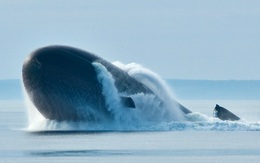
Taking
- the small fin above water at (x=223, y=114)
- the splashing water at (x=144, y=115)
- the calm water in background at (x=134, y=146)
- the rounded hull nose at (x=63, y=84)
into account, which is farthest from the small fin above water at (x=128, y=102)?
the small fin above water at (x=223, y=114)

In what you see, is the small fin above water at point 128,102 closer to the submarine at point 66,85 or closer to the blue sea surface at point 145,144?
the submarine at point 66,85

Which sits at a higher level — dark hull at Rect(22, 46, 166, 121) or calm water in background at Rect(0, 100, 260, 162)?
dark hull at Rect(22, 46, 166, 121)

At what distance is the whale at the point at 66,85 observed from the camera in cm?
8500

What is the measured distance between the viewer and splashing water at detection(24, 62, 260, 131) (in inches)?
3472

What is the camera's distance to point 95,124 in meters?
87.7

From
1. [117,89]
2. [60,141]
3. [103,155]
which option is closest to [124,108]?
[117,89]

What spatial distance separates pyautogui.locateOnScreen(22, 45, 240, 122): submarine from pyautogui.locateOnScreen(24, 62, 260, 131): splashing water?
17.1 inches

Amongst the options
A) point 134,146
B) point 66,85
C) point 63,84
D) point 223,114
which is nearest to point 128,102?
point 66,85

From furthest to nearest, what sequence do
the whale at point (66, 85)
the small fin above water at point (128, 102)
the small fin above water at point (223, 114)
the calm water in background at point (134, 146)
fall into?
the small fin above water at point (223, 114) → the small fin above water at point (128, 102) → the whale at point (66, 85) → the calm water in background at point (134, 146)

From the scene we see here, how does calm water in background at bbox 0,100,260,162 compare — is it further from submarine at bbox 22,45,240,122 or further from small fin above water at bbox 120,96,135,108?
small fin above water at bbox 120,96,135,108

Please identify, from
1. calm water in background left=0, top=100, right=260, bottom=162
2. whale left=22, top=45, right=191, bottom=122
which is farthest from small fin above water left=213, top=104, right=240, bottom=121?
whale left=22, top=45, right=191, bottom=122

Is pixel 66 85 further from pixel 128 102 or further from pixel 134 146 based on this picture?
pixel 134 146

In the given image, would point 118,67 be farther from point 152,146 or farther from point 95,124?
point 152,146

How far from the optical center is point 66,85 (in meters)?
85.4
